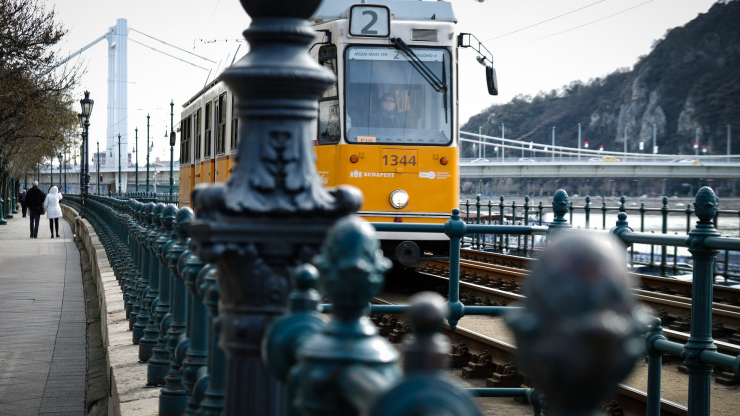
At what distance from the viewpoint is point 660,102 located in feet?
359

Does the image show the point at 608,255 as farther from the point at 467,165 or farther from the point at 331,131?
the point at 467,165

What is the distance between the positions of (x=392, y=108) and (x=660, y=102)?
10464 cm

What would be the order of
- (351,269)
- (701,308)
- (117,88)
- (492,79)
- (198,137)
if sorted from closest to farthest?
(351,269) → (701,308) → (492,79) → (198,137) → (117,88)

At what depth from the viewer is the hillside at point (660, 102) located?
97.1 metres

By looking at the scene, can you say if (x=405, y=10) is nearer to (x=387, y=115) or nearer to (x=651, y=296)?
(x=387, y=115)

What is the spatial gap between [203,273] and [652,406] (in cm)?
270

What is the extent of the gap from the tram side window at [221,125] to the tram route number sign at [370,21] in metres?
3.09

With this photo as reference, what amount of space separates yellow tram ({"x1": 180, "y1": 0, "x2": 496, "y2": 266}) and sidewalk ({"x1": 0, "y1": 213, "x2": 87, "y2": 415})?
3.63m

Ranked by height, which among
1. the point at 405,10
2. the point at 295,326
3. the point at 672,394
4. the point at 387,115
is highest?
the point at 405,10

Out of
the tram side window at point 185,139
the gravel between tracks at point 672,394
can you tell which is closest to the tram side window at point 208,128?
the tram side window at point 185,139

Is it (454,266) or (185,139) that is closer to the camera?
(454,266)

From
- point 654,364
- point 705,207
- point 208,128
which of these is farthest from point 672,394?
point 208,128

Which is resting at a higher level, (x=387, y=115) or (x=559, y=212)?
(x=387, y=115)

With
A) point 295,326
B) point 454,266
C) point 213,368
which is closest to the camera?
point 295,326
